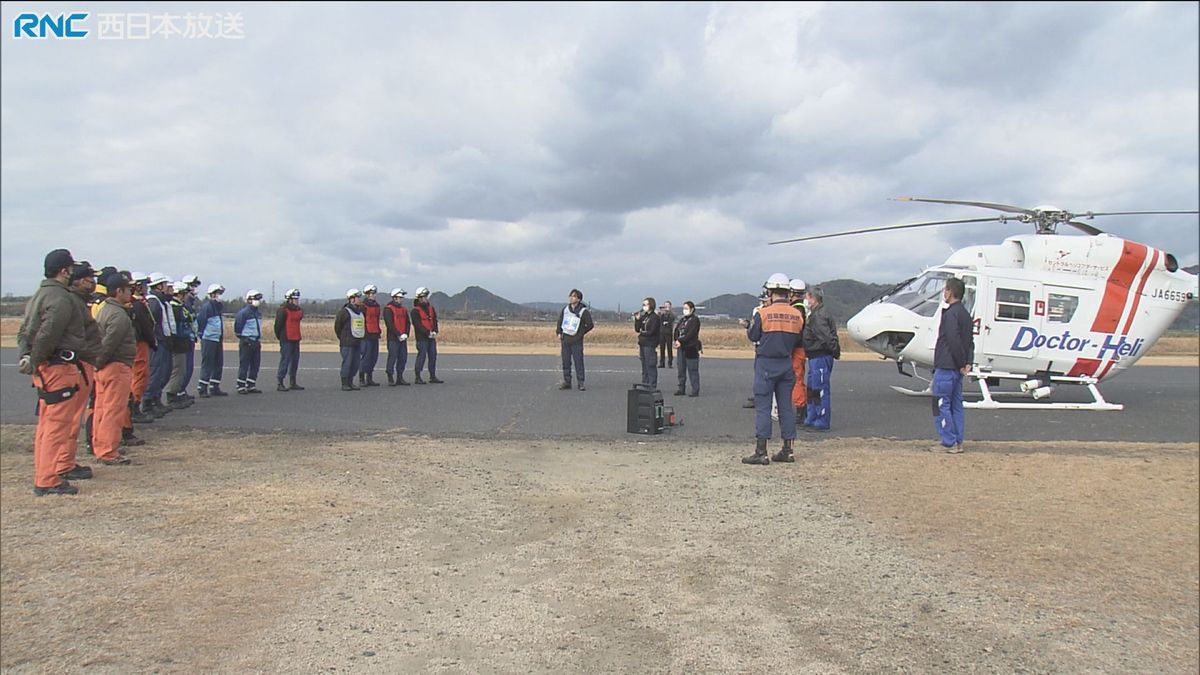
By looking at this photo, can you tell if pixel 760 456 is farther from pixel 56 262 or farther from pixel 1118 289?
pixel 1118 289

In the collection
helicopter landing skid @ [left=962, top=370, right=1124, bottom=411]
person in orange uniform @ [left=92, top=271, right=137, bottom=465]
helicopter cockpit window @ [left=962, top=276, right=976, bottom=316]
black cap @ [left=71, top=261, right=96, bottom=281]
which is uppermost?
black cap @ [left=71, top=261, right=96, bottom=281]

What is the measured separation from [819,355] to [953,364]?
2.03 m

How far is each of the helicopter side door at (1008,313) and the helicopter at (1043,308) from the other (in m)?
0.02

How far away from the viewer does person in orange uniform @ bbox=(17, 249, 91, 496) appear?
6.45 meters

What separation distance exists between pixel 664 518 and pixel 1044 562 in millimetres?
2602

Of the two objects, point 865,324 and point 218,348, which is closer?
point 865,324

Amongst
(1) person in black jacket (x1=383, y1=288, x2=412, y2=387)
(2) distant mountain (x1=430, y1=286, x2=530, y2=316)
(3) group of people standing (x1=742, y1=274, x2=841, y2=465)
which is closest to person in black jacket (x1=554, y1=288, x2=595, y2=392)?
(1) person in black jacket (x1=383, y1=288, x2=412, y2=387)

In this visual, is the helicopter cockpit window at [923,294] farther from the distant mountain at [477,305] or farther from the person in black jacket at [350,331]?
the distant mountain at [477,305]

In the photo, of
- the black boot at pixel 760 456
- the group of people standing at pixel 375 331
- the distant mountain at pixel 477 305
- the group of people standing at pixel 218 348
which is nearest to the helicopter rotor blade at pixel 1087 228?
the group of people standing at pixel 218 348

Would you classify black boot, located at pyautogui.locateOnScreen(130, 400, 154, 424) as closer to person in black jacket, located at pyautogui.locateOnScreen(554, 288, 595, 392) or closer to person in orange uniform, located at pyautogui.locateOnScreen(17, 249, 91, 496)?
person in orange uniform, located at pyautogui.locateOnScreen(17, 249, 91, 496)

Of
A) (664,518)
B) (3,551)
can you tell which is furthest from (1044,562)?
(3,551)

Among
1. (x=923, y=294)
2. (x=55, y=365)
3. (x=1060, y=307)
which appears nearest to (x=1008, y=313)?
(x=1060, y=307)

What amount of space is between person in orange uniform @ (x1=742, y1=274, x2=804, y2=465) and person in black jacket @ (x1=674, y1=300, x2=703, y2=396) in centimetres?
522

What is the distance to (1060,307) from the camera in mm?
12422
